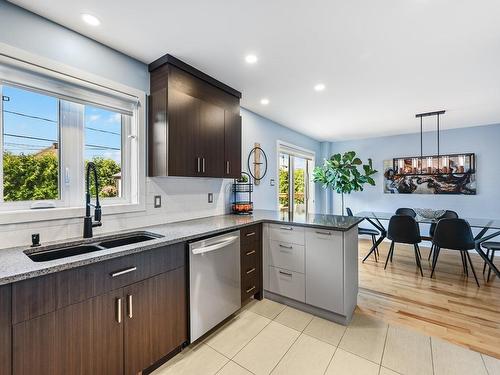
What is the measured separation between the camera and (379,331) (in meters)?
2.12

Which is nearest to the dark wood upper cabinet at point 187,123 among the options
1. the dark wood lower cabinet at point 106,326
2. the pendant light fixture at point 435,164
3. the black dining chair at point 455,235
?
the dark wood lower cabinet at point 106,326

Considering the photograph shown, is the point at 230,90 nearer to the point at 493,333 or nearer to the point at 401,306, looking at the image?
the point at 401,306

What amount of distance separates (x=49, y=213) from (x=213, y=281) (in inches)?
51.5

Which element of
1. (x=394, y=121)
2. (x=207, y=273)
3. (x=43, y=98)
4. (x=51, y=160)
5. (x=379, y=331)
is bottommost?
(x=379, y=331)

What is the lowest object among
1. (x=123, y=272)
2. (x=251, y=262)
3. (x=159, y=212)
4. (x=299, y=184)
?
(x=251, y=262)

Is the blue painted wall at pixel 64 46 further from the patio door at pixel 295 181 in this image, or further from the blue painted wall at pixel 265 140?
the patio door at pixel 295 181

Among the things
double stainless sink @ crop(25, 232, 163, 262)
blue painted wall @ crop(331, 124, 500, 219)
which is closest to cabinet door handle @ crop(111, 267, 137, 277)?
double stainless sink @ crop(25, 232, 163, 262)

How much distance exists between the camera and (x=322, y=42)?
198cm

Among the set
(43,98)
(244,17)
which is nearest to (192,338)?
(43,98)

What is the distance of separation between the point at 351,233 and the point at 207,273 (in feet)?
4.67

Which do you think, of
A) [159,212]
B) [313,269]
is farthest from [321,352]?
[159,212]

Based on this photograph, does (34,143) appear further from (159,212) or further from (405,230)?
(405,230)

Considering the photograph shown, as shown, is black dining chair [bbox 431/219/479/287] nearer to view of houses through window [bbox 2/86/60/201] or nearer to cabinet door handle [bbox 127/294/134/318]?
cabinet door handle [bbox 127/294/134/318]

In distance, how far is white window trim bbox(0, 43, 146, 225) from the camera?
5.09 ft
